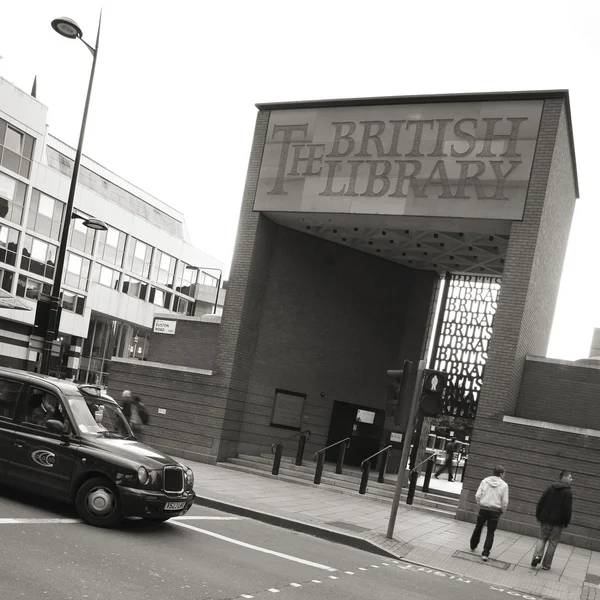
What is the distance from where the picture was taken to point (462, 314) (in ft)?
78.8

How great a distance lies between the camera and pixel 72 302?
4922cm

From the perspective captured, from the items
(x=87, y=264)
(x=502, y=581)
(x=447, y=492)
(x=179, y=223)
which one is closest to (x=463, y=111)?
(x=447, y=492)

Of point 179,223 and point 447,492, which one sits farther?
point 179,223

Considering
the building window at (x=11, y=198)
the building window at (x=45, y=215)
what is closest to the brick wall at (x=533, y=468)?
the building window at (x=11, y=198)

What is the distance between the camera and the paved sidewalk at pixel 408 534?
10.4 meters

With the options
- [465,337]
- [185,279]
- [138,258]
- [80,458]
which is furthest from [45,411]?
[185,279]

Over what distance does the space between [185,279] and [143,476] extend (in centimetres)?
5468

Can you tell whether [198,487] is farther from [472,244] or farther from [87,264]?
[87,264]

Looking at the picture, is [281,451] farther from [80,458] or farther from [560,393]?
[80,458]

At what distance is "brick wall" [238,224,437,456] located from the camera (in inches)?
844

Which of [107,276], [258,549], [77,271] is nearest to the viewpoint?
[258,549]

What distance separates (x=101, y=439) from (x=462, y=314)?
16.9 meters

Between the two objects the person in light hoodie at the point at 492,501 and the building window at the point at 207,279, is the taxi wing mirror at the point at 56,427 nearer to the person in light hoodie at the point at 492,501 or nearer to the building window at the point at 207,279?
the person in light hoodie at the point at 492,501

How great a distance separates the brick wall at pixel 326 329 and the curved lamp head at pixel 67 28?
822cm
